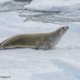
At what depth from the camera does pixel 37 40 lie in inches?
123

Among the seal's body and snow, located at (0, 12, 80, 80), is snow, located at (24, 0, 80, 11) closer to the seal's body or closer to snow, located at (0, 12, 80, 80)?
snow, located at (0, 12, 80, 80)

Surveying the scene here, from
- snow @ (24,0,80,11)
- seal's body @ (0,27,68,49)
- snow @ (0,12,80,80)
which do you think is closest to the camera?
snow @ (0,12,80,80)

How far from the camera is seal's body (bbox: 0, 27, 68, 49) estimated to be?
123 inches

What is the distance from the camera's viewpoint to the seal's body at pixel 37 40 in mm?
3121

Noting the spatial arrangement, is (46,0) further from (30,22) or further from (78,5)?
(30,22)

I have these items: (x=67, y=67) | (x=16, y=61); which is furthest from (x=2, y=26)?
(x=67, y=67)

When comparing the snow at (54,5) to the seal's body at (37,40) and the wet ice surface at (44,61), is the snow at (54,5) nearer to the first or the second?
the wet ice surface at (44,61)

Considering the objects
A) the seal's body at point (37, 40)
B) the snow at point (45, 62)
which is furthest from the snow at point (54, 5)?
the seal's body at point (37, 40)

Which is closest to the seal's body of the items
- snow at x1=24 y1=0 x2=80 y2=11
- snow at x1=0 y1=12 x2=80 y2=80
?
snow at x1=0 y1=12 x2=80 y2=80

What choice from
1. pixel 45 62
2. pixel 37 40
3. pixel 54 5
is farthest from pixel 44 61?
pixel 54 5

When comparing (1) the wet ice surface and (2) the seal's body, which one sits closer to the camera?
(1) the wet ice surface

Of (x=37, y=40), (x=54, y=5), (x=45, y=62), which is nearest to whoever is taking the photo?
(x=45, y=62)

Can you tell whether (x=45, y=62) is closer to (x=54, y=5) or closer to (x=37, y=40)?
(x=37, y=40)

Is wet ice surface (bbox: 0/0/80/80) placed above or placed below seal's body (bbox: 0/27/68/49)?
below
